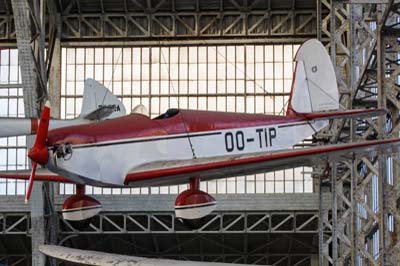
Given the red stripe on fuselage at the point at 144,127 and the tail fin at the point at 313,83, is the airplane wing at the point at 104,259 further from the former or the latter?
the red stripe on fuselage at the point at 144,127

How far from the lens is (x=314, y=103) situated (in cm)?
2219

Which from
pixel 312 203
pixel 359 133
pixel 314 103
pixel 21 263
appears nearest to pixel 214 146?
pixel 314 103

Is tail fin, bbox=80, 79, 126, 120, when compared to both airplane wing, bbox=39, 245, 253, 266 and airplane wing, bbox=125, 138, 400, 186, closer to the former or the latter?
airplane wing, bbox=125, 138, 400, 186

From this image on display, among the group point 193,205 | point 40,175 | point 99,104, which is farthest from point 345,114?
point 40,175

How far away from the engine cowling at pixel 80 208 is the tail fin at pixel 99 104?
93.0 inches

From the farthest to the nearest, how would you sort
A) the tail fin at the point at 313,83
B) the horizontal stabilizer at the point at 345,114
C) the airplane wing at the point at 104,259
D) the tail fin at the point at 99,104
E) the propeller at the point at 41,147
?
the airplane wing at the point at 104,259
the tail fin at the point at 313,83
the tail fin at the point at 99,104
the horizontal stabilizer at the point at 345,114
the propeller at the point at 41,147

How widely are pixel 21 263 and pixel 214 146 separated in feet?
96.8

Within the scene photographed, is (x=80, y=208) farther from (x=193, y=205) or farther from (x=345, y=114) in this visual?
(x=345, y=114)

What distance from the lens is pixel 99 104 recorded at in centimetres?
2202

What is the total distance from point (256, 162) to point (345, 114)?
12.8 ft

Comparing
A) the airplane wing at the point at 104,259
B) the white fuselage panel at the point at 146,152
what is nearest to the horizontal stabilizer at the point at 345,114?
the white fuselage panel at the point at 146,152

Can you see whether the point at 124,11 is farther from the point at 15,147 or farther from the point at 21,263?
the point at 21,263

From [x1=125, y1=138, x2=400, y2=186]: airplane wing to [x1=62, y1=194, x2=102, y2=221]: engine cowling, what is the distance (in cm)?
118

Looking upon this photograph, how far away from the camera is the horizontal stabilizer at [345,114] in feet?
62.6
